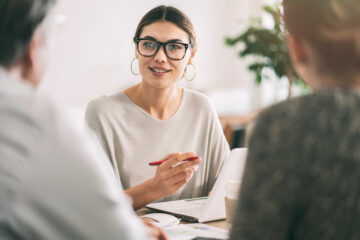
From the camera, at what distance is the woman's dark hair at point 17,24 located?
2.59 feet

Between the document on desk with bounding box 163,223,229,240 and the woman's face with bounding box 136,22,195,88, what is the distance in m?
0.82

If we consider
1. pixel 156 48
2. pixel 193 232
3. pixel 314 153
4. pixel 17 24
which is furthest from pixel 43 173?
pixel 156 48

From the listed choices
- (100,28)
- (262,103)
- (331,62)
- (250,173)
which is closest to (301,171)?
(250,173)

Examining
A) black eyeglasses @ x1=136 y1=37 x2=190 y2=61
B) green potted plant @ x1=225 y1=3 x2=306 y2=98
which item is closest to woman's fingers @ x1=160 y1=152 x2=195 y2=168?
black eyeglasses @ x1=136 y1=37 x2=190 y2=61

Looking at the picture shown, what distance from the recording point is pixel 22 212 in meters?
0.71

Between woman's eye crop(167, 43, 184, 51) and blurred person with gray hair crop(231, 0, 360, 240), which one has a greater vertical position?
woman's eye crop(167, 43, 184, 51)

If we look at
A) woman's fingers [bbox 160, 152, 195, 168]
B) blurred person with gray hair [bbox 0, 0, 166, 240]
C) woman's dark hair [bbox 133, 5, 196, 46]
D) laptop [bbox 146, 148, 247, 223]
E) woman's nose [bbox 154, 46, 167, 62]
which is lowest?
laptop [bbox 146, 148, 247, 223]

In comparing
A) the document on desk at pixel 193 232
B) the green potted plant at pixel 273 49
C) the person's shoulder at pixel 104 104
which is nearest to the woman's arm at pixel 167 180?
the document on desk at pixel 193 232

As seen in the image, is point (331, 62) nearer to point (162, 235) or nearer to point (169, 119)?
point (162, 235)

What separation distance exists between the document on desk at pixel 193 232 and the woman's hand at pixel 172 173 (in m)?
0.23

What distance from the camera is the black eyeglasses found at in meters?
2.07

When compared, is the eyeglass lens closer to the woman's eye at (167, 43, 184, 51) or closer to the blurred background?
the woman's eye at (167, 43, 184, 51)

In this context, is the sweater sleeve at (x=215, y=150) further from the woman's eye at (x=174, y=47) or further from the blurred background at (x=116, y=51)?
the blurred background at (x=116, y=51)

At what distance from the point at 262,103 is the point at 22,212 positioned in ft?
18.4
